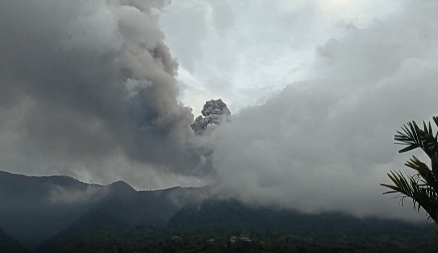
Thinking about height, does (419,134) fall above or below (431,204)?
above

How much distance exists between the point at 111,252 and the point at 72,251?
2301cm

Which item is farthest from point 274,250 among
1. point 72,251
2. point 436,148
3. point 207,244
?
point 436,148

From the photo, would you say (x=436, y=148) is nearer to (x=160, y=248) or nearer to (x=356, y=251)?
(x=356, y=251)

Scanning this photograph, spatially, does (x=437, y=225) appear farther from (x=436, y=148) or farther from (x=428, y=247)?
(x=428, y=247)

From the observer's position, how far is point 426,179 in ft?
20.9

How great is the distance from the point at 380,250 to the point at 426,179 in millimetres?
199606

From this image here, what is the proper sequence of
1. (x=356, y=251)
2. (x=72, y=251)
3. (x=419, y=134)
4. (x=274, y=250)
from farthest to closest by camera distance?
(x=72, y=251) < (x=274, y=250) < (x=356, y=251) < (x=419, y=134)

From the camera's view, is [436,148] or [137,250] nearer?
[436,148]

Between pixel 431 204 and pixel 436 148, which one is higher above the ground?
pixel 436 148

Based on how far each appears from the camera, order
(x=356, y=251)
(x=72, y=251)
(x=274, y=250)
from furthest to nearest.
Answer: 1. (x=72, y=251)
2. (x=274, y=250)
3. (x=356, y=251)

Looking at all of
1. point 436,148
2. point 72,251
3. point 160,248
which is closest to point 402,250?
point 160,248

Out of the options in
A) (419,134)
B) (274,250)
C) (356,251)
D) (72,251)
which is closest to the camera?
(419,134)

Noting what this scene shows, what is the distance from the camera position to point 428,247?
172750 millimetres

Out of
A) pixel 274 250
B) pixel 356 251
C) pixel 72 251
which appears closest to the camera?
pixel 356 251
